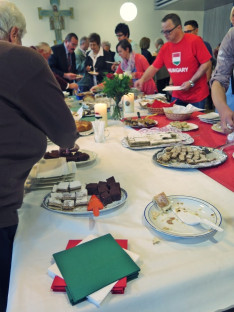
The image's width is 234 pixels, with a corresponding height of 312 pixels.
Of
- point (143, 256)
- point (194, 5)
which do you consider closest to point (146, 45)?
point (194, 5)

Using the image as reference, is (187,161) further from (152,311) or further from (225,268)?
(152,311)

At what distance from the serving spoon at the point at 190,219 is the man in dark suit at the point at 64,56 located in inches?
133

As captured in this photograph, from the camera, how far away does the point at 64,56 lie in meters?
3.97

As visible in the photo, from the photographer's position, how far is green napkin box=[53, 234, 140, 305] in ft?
1.79

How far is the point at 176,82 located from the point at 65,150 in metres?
1.85

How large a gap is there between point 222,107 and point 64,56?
306 cm

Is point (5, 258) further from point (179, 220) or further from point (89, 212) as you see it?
point (179, 220)

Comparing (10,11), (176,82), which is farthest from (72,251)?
(176,82)

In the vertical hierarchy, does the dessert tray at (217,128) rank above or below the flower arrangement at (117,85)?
below

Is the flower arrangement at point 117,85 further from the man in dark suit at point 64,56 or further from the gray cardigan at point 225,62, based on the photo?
the man in dark suit at point 64,56

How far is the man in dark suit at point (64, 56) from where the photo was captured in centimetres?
388

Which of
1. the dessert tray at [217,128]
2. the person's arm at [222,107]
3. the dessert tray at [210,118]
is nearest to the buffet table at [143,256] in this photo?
the person's arm at [222,107]

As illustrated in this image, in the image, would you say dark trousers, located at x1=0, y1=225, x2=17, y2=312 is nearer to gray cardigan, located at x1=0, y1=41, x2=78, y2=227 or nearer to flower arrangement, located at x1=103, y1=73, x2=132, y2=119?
gray cardigan, located at x1=0, y1=41, x2=78, y2=227

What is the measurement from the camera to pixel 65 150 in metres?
1.29
